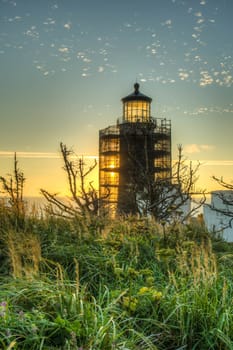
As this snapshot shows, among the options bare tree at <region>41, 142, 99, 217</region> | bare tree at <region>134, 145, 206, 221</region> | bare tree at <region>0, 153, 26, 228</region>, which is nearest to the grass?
bare tree at <region>0, 153, 26, 228</region>

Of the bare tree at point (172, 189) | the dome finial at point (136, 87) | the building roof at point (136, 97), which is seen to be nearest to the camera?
the bare tree at point (172, 189)

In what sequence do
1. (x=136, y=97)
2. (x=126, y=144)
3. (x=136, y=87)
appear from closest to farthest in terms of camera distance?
(x=136, y=97) < (x=136, y=87) < (x=126, y=144)

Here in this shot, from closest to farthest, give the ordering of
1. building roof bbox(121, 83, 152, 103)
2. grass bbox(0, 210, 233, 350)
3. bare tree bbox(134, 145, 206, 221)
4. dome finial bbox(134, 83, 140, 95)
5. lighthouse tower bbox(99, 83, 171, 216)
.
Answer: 1. grass bbox(0, 210, 233, 350)
2. bare tree bbox(134, 145, 206, 221)
3. lighthouse tower bbox(99, 83, 171, 216)
4. building roof bbox(121, 83, 152, 103)
5. dome finial bbox(134, 83, 140, 95)

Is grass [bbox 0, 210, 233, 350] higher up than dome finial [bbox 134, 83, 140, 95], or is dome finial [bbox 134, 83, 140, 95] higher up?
dome finial [bbox 134, 83, 140, 95]

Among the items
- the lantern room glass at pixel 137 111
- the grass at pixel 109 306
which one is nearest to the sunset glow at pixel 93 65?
the grass at pixel 109 306

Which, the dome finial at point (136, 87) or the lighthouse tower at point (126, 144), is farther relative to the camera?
the dome finial at point (136, 87)

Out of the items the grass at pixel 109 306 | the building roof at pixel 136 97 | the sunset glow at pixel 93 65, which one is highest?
the building roof at pixel 136 97

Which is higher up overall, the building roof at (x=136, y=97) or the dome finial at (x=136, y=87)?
the dome finial at (x=136, y=87)

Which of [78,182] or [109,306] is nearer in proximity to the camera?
[109,306]

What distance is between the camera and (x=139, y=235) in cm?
655

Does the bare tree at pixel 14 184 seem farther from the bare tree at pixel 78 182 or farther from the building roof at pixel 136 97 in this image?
the building roof at pixel 136 97

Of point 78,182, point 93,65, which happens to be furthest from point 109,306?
point 93,65

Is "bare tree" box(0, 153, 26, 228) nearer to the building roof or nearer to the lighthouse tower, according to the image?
the lighthouse tower

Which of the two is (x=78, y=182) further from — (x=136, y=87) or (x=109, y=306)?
(x=136, y=87)
